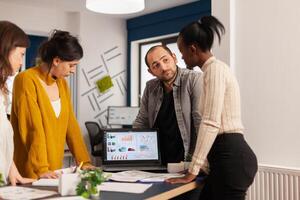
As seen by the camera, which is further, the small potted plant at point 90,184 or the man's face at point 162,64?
the man's face at point 162,64

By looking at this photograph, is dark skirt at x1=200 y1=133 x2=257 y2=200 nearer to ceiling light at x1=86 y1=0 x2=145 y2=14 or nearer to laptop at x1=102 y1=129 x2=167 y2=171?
laptop at x1=102 y1=129 x2=167 y2=171

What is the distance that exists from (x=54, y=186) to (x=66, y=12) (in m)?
4.18

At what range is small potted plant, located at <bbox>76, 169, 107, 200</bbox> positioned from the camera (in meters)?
1.36

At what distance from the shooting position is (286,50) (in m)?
2.69

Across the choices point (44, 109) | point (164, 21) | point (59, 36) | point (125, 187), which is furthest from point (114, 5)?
point (164, 21)

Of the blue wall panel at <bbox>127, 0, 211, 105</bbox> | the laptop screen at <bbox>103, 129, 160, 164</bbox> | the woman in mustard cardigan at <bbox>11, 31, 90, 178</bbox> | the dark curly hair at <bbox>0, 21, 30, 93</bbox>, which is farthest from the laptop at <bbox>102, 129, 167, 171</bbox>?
the blue wall panel at <bbox>127, 0, 211, 105</bbox>

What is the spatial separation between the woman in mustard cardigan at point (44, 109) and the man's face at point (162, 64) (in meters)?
0.42

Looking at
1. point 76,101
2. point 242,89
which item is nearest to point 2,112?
point 242,89

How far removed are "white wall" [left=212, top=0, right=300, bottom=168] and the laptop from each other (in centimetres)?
111

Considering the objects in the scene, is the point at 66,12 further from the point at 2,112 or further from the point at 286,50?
the point at 2,112

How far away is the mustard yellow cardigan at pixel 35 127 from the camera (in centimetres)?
180

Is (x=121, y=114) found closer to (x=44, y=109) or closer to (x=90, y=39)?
(x=90, y=39)

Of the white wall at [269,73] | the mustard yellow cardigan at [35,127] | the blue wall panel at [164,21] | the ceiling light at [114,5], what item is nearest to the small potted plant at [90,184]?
the mustard yellow cardigan at [35,127]

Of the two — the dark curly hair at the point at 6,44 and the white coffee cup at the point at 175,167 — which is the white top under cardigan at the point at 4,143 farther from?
the white coffee cup at the point at 175,167
